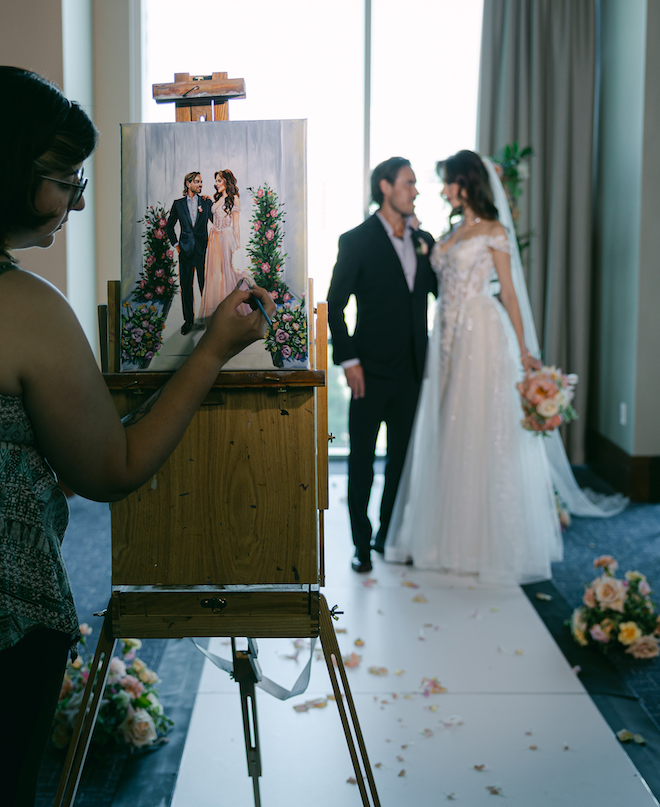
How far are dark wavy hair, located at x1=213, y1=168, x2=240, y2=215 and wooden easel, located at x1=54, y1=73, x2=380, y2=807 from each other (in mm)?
115

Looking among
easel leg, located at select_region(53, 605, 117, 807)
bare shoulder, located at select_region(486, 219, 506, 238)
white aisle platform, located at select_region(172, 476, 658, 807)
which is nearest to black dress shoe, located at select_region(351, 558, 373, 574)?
white aisle platform, located at select_region(172, 476, 658, 807)

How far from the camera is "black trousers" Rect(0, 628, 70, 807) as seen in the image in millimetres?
829

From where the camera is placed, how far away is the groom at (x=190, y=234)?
4.13 feet

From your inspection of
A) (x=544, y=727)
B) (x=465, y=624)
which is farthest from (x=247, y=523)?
(x=465, y=624)

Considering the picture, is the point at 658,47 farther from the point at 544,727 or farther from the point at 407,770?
the point at 407,770

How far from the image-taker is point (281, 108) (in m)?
5.06

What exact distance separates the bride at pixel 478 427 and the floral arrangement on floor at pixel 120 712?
1.46 m

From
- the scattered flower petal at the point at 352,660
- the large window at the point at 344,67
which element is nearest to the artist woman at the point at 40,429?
the scattered flower petal at the point at 352,660

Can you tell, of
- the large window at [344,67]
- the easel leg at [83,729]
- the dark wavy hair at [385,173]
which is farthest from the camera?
the large window at [344,67]

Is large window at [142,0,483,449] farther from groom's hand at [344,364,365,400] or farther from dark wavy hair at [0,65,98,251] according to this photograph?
dark wavy hair at [0,65,98,251]

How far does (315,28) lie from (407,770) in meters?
4.67

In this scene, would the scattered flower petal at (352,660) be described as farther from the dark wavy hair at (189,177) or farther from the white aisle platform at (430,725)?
the dark wavy hair at (189,177)

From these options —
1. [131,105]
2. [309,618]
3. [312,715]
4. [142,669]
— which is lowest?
[312,715]

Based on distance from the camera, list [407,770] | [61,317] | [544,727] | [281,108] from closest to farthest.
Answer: [61,317] → [407,770] → [544,727] → [281,108]
